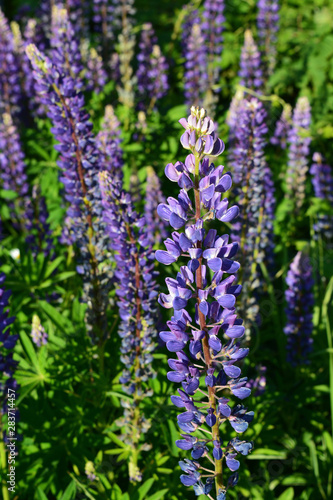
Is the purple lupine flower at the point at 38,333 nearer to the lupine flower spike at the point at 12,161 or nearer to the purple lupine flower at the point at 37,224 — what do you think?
the purple lupine flower at the point at 37,224

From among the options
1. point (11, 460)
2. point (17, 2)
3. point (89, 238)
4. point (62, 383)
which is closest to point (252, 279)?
point (89, 238)

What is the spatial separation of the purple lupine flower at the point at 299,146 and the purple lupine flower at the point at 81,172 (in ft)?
9.12

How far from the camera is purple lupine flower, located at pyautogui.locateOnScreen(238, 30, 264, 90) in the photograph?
5.77 m

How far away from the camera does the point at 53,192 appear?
502 centimetres

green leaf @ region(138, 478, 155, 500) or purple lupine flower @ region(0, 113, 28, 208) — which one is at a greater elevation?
purple lupine flower @ region(0, 113, 28, 208)

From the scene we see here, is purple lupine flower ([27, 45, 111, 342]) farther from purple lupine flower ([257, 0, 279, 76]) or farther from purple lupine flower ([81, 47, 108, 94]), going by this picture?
purple lupine flower ([257, 0, 279, 76])

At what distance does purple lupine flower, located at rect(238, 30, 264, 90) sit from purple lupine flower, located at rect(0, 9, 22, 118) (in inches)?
102

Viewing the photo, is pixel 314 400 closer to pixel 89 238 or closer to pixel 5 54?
pixel 89 238

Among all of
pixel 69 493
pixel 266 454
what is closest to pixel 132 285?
pixel 69 493

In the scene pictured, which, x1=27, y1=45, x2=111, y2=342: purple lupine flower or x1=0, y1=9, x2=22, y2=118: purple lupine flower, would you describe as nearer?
x1=27, y1=45, x2=111, y2=342: purple lupine flower

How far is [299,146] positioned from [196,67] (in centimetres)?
168

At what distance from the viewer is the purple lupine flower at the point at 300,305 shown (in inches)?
147

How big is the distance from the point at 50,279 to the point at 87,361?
2.45 feet

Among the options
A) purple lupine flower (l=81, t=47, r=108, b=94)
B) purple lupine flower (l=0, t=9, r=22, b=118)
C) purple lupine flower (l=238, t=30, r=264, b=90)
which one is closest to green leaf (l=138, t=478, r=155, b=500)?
purple lupine flower (l=0, t=9, r=22, b=118)
